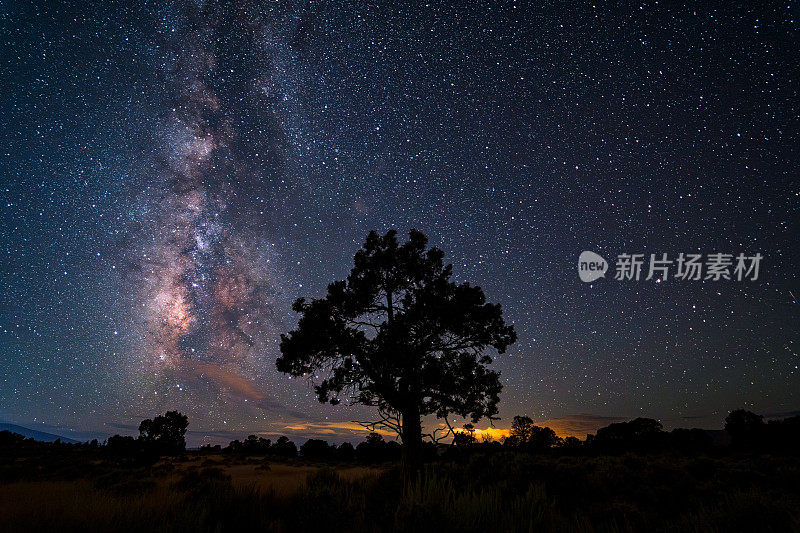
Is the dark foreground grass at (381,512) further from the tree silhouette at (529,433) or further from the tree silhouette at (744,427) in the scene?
the tree silhouette at (529,433)

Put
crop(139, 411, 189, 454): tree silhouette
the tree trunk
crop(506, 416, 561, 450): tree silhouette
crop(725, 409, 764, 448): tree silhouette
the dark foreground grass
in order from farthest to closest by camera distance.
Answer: crop(506, 416, 561, 450): tree silhouette < crop(139, 411, 189, 454): tree silhouette < crop(725, 409, 764, 448): tree silhouette < the tree trunk < the dark foreground grass

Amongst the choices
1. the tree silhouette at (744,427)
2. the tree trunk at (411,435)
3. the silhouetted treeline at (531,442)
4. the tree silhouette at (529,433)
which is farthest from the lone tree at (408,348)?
the tree silhouette at (529,433)

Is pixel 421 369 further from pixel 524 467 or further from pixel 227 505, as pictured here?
pixel 227 505

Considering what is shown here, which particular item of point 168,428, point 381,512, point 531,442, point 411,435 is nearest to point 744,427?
point 531,442

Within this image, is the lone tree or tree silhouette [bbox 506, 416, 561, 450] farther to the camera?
tree silhouette [bbox 506, 416, 561, 450]

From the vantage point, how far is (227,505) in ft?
19.6

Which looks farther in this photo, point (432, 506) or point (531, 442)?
point (531, 442)

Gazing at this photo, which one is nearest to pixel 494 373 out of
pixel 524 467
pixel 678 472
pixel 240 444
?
pixel 524 467

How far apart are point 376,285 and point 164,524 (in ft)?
33.5

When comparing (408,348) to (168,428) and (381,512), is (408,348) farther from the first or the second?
(168,428)

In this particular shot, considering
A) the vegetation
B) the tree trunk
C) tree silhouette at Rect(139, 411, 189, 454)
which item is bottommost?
tree silhouette at Rect(139, 411, 189, 454)

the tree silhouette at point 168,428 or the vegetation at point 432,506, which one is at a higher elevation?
the vegetation at point 432,506

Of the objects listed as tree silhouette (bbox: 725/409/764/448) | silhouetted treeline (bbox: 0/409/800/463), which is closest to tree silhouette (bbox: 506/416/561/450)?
silhouetted treeline (bbox: 0/409/800/463)

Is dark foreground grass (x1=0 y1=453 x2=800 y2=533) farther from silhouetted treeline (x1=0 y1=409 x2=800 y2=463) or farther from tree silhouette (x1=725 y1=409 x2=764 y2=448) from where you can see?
tree silhouette (x1=725 y1=409 x2=764 y2=448)
